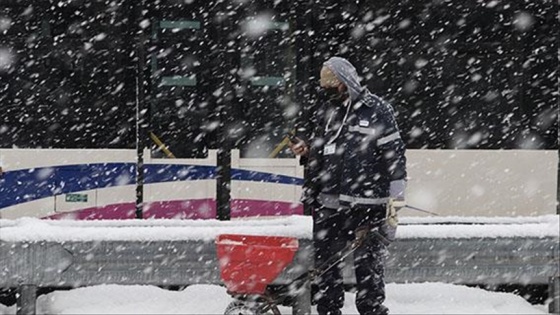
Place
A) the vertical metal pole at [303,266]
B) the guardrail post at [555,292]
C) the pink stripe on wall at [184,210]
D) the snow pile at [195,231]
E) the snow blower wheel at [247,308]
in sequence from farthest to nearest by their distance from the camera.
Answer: the pink stripe on wall at [184,210] → the guardrail post at [555,292] → the vertical metal pole at [303,266] → the snow pile at [195,231] → the snow blower wheel at [247,308]

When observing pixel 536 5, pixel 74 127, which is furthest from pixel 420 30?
pixel 74 127

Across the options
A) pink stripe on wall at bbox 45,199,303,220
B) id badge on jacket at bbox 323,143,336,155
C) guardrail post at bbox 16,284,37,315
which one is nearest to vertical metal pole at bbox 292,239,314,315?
id badge on jacket at bbox 323,143,336,155

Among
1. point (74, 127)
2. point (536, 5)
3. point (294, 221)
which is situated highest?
point (536, 5)

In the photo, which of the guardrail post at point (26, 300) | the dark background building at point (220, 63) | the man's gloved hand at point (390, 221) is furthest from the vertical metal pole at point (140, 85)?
the man's gloved hand at point (390, 221)

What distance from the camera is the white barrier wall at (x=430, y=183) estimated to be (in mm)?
8828

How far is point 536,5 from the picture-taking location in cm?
959

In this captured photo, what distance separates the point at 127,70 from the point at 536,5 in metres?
A: 4.71

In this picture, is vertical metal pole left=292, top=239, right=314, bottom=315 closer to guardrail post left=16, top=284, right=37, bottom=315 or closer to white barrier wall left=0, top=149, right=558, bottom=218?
guardrail post left=16, top=284, right=37, bottom=315

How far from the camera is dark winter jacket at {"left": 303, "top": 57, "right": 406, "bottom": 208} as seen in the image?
18.8 feet

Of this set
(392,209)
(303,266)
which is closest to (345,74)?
(392,209)

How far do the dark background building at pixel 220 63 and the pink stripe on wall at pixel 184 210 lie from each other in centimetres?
55

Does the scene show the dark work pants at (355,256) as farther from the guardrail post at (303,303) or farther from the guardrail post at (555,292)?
the guardrail post at (555,292)

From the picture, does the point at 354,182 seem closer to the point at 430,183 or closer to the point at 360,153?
the point at 360,153

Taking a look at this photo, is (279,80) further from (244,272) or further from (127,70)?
(244,272)
